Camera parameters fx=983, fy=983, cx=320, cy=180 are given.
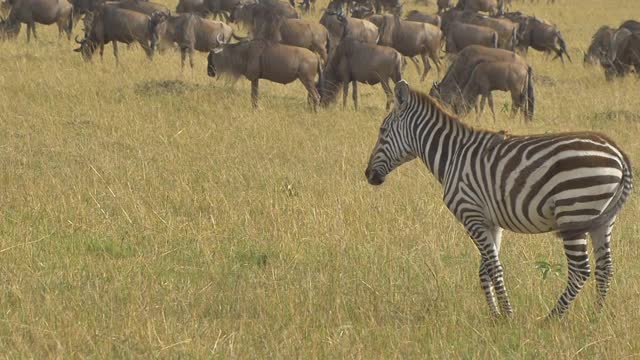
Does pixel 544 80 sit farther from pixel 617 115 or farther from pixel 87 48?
pixel 87 48

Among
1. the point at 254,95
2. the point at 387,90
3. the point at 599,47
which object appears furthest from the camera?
the point at 599,47

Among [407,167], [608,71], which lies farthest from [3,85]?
[608,71]

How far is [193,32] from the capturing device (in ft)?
66.5

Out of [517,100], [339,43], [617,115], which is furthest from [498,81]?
[339,43]

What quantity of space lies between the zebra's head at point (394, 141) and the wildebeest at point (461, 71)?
26.3 ft

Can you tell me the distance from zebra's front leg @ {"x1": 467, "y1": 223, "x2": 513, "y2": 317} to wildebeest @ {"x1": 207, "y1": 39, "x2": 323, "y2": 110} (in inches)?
365

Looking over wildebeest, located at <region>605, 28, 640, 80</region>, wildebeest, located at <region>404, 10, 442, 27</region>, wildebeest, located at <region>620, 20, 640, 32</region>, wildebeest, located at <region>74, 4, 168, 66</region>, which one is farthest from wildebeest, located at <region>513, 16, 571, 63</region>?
wildebeest, located at <region>74, 4, 168, 66</region>

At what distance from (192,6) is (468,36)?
34.9 feet

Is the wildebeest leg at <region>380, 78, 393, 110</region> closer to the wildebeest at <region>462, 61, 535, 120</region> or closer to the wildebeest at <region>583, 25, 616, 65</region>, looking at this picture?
the wildebeest at <region>462, 61, 535, 120</region>

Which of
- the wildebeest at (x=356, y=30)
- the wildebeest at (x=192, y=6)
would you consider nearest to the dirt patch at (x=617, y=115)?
the wildebeest at (x=356, y=30)

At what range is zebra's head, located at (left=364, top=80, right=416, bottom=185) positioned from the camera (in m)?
6.36

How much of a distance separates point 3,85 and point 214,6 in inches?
645

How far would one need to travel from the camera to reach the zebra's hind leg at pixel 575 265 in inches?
209

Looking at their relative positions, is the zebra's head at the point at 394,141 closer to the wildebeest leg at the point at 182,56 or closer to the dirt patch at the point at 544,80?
the wildebeest leg at the point at 182,56
